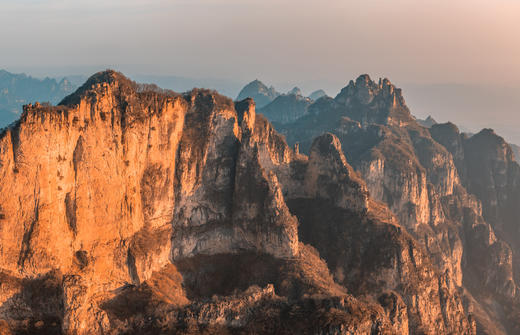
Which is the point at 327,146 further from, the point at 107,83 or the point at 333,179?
the point at 107,83

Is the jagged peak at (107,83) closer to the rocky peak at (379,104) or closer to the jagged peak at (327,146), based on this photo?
the jagged peak at (327,146)

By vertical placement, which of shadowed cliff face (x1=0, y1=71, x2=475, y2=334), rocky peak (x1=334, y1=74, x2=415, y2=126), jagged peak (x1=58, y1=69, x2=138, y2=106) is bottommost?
shadowed cliff face (x1=0, y1=71, x2=475, y2=334)

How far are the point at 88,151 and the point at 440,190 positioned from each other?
13805cm

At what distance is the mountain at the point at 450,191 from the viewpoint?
12556 centimetres

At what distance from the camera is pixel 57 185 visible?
52469 mm

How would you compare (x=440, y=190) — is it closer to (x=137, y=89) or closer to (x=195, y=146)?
(x=195, y=146)

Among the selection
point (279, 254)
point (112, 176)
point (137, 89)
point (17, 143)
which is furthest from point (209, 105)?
point (17, 143)

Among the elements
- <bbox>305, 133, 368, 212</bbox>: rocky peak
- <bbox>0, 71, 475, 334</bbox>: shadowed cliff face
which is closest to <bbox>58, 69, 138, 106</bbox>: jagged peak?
<bbox>0, 71, 475, 334</bbox>: shadowed cliff face

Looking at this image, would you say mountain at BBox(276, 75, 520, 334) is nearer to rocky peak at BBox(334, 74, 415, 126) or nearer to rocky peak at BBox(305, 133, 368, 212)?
rocky peak at BBox(334, 74, 415, 126)

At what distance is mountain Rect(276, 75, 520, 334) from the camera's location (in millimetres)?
125562

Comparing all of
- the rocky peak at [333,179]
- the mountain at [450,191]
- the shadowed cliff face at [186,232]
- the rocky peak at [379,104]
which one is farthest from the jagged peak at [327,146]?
the rocky peak at [379,104]

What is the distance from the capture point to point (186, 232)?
73250 mm

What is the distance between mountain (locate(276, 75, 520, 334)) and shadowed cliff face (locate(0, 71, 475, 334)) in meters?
37.8

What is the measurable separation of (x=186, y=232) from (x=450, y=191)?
126 meters
